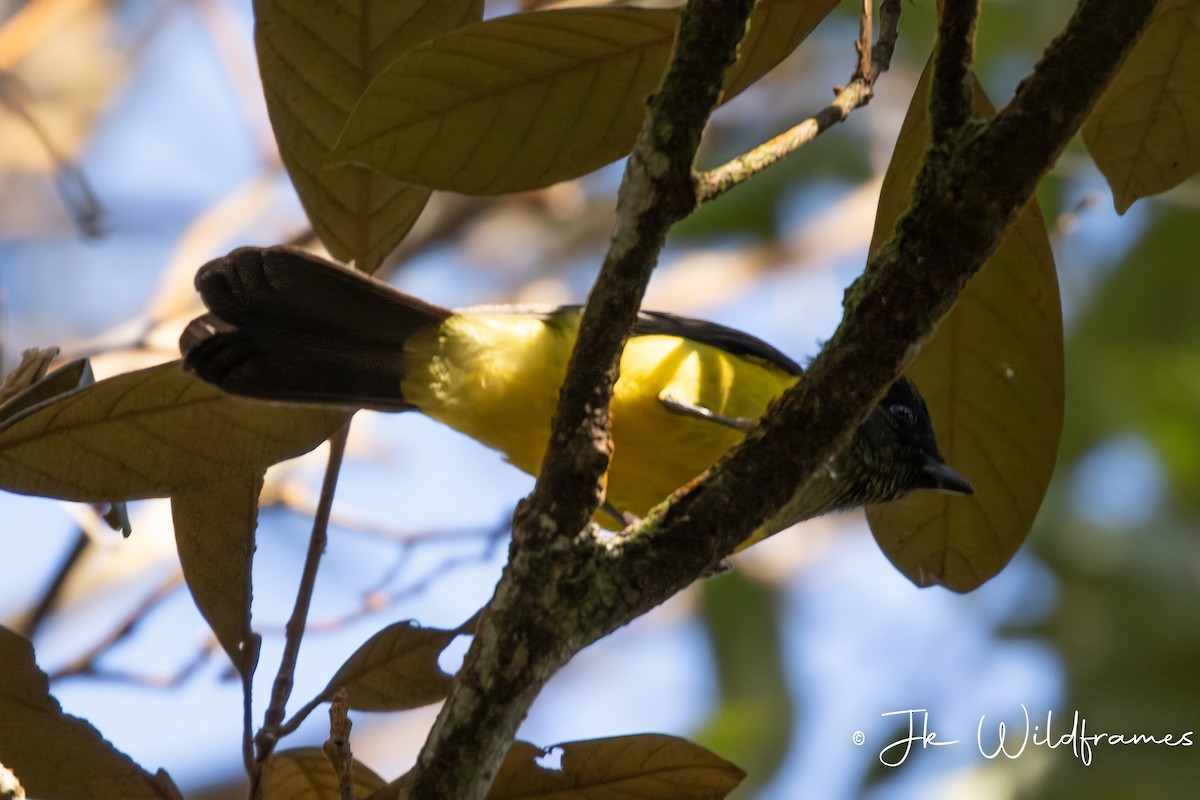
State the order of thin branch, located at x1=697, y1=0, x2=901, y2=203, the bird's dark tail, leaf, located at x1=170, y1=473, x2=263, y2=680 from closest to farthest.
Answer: thin branch, located at x1=697, y1=0, x2=901, y2=203
leaf, located at x1=170, y1=473, x2=263, y2=680
the bird's dark tail

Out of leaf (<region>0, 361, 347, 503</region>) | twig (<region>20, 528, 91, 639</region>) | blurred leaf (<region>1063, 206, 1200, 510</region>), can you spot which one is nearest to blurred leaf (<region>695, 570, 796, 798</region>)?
blurred leaf (<region>1063, 206, 1200, 510</region>)

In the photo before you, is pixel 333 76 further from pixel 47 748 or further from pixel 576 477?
pixel 47 748

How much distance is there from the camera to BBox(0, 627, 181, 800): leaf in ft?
5.89

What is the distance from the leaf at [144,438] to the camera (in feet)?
6.00

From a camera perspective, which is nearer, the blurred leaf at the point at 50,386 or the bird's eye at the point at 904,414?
Result: the blurred leaf at the point at 50,386

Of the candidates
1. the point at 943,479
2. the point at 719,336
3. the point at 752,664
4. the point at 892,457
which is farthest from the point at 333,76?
the point at 752,664

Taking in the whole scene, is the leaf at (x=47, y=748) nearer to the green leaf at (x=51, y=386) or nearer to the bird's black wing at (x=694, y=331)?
the green leaf at (x=51, y=386)

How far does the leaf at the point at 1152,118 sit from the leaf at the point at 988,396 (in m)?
0.20

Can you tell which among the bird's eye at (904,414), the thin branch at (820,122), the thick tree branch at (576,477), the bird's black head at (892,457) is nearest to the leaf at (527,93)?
the thin branch at (820,122)

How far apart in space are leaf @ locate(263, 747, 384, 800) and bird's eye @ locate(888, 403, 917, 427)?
1978mm

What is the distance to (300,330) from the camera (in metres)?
2.61

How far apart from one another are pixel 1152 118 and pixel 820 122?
34.2 inches

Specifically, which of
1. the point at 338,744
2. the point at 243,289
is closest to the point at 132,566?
the point at 243,289

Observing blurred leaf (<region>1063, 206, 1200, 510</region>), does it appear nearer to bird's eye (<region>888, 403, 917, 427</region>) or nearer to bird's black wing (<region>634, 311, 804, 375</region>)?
bird's eye (<region>888, 403, 917, 427</region>)
